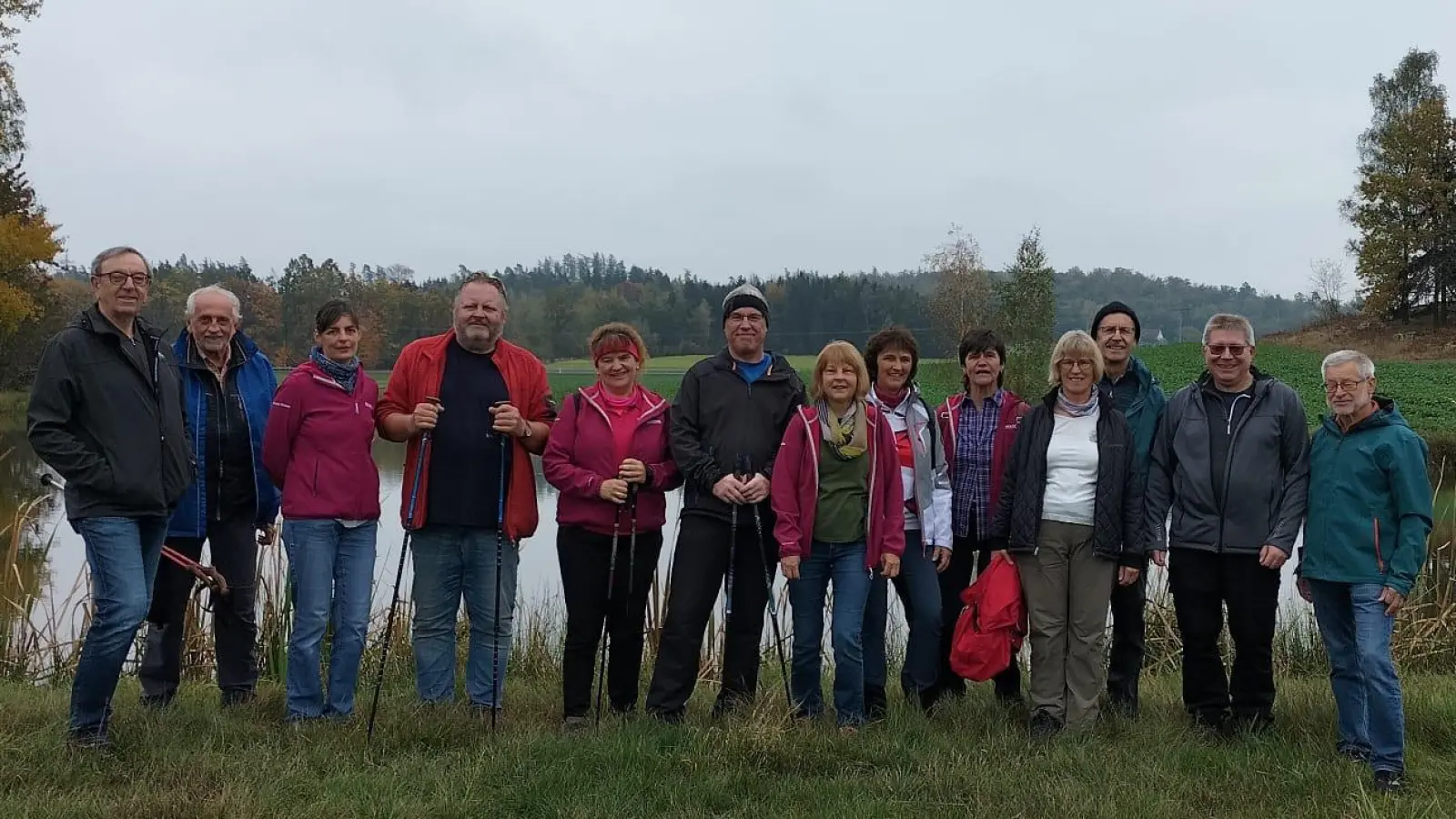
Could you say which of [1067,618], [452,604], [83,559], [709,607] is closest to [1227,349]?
[1067,618]

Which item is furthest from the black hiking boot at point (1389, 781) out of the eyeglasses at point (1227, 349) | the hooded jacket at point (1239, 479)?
the eyeglasses at point (1227, 349)

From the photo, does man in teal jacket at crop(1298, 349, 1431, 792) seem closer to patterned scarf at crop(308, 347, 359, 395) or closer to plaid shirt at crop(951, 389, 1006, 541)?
plaid shirt at crop(951, 389, 1006, 541)

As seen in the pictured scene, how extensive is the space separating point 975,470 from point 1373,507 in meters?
1.61

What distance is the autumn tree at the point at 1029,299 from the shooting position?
27125mm

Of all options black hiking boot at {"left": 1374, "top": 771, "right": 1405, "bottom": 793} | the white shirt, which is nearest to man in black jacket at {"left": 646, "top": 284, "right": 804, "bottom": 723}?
the white shirt

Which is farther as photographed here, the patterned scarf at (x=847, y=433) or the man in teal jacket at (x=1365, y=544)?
the patterned scarf at (x=847, y=433)

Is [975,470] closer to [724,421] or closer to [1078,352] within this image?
[1078,352]

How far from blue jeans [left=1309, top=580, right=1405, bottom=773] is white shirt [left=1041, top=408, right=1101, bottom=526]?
0.93 metres

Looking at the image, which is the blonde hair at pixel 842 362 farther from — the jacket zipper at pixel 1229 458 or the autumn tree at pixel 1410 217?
the autumn tree at pixel 1410 217

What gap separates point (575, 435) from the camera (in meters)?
4.50

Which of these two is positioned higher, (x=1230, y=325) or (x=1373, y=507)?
(x=1230, y=325)

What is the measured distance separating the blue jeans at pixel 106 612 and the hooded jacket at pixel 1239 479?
416 cm

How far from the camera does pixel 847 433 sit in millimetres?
4434

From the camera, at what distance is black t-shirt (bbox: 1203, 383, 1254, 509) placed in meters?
4.36
